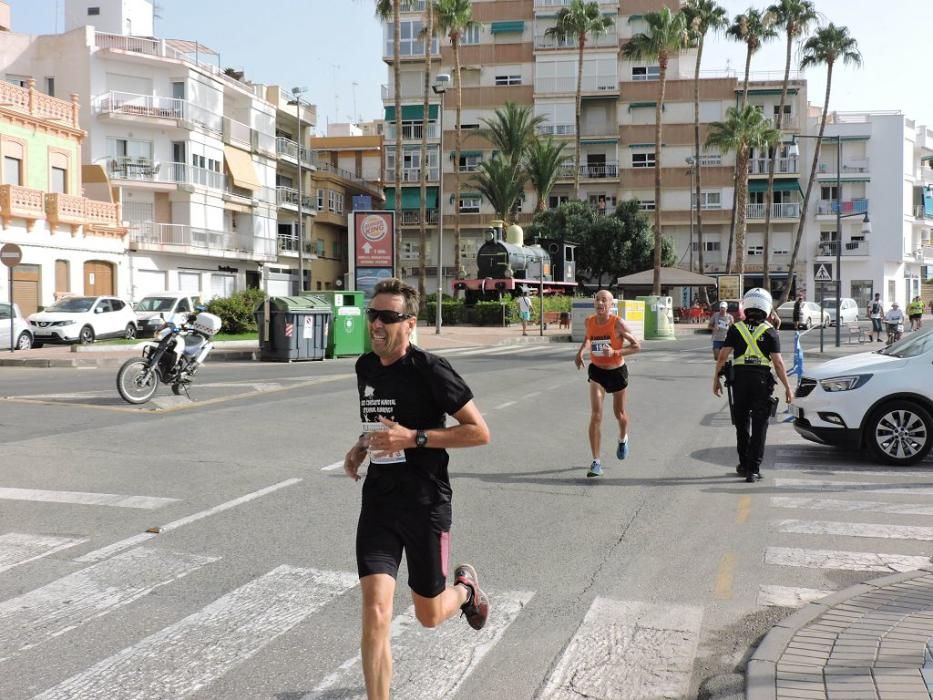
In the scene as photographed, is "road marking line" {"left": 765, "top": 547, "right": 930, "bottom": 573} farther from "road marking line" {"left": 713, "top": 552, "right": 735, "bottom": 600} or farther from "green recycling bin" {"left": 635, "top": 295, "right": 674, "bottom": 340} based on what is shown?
"green recycling bin" {"left": 635, "top": 295, "right": 674, "bottom": 340}

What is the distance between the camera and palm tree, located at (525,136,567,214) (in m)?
63.4

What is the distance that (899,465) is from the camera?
9930 millimetres

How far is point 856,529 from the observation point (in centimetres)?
714

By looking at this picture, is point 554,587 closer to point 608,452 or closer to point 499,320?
point 608,452

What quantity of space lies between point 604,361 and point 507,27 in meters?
64.3

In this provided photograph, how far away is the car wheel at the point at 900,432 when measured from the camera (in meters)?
9.91

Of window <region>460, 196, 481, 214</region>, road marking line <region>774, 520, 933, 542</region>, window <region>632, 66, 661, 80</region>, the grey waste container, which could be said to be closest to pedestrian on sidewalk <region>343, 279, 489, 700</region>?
road marking line <region>774, 520, 933, 542</region>

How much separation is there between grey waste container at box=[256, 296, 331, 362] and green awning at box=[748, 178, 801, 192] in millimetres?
50442

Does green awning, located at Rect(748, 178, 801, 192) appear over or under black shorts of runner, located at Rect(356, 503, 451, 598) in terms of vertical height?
over

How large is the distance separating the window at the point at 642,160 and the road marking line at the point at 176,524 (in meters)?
62.8

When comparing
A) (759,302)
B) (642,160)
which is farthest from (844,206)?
(759,302)

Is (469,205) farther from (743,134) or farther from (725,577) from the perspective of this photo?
(725,577)

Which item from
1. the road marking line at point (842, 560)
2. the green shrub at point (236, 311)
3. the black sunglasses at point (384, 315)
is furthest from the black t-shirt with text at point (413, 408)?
the green shrub at point (236, 311)

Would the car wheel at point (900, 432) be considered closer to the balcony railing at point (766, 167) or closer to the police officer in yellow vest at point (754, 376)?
the police officer in yellow vest at point (754, 376)
